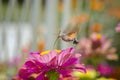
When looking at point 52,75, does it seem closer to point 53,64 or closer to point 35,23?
point 53,64

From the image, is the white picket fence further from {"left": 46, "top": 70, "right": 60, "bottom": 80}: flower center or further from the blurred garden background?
{"left": 46, "top": 70, "right": 60, "bottom": 80}: flower center

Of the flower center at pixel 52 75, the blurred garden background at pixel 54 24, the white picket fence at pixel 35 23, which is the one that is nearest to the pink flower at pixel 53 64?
the flower center at pixel 52 75

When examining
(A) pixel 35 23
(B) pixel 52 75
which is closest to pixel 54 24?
(A) pixel 35 23

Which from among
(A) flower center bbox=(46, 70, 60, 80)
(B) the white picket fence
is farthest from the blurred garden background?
(A) flower center bbox=(46, 70, 60, 80)

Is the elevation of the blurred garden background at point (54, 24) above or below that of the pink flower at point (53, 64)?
above

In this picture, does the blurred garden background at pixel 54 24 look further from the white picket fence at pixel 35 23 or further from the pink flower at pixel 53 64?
the pink flower at pixel 53 64

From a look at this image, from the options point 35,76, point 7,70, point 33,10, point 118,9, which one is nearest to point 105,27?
point 118,9

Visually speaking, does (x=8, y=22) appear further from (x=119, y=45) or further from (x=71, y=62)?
(x=71, y=62)

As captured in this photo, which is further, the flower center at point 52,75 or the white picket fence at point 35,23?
the white picket fence at point 35,23

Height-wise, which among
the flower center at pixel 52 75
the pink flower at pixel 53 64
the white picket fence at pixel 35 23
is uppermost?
the white picket fence at pixel 35 23
